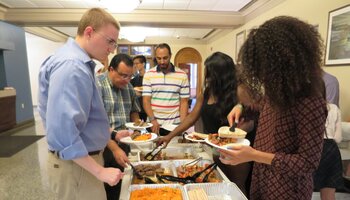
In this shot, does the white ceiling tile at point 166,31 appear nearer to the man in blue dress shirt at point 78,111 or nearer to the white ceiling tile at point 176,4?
the white ceiling tile at point 176,4

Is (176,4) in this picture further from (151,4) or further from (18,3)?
(18,3)

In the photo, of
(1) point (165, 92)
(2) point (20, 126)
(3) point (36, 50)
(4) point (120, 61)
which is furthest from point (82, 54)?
(3) point (36, 50)

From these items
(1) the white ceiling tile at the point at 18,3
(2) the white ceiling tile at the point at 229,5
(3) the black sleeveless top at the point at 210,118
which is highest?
(1) the white ceiling tile at the point at 18,3

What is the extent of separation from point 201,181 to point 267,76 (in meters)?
0.64

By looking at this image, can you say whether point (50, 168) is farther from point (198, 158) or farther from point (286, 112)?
point (286, 112)

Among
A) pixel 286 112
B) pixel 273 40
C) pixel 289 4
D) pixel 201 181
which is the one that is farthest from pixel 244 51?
pixel 289 4

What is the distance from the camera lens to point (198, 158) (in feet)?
4.48

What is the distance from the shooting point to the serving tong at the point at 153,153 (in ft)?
4.71

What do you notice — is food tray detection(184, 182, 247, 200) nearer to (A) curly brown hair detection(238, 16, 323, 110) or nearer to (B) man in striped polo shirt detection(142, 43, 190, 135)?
(A) curly brown hair detection(238, 16, 323, 110)

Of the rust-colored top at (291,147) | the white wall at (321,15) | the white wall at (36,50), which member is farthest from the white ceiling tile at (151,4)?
the white wall at (36,50)

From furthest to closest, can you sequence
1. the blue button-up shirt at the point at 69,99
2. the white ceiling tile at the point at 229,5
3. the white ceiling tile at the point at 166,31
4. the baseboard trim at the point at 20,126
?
the white ceiling tile at the point at 166,31
the baseboard trim at the point at 20,126
the white ceiling tile at the point at 229,5
the blue button-up shirt at the point at 69,99

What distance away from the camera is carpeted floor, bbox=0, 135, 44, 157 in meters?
3.60

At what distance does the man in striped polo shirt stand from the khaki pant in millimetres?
1399

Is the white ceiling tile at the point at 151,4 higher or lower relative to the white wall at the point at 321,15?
higher
